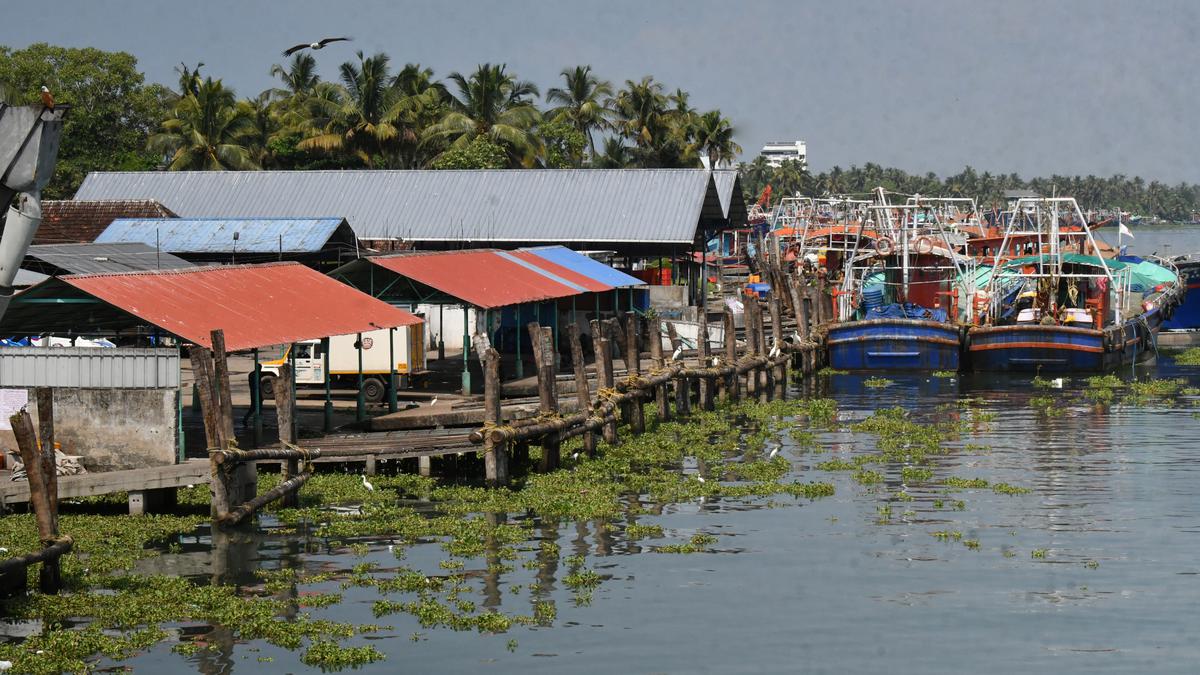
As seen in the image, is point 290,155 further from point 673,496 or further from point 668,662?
point 668,662

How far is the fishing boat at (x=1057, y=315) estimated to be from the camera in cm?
4134

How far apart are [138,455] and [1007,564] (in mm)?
12003

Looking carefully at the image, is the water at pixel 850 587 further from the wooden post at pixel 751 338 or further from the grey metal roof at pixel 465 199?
the grey metal roof at pixel 465 199

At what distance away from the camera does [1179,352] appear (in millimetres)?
51375

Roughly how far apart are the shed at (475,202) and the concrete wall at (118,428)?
26.9 meters

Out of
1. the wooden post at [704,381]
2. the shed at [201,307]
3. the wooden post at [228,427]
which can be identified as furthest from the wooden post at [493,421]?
the wooden post at [704,381]

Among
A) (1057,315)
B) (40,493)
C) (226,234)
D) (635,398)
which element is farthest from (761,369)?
(40,493)

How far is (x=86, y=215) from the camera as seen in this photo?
43.5 m

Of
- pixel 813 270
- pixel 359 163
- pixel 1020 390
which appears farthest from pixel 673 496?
pixel 359 163

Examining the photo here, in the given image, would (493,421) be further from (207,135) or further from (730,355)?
(207,135)

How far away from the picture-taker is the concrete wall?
67.7 ft

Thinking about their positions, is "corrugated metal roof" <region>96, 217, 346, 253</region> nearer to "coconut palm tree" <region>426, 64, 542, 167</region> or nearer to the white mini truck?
the white mini truck

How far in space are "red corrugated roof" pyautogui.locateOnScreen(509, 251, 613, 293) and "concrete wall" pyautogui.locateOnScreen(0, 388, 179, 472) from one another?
19.2 m

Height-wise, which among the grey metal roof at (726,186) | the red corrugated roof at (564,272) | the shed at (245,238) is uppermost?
the grey metal roof at (726,186)
